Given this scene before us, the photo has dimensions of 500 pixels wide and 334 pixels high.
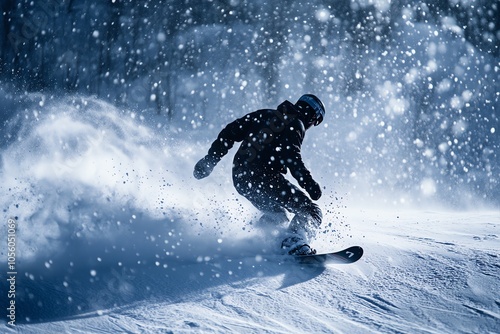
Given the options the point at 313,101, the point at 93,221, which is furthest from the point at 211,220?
the point at 313,101

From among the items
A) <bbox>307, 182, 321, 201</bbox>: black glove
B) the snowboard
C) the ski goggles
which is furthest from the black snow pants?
the ski goggles

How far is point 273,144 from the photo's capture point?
3.03 meters

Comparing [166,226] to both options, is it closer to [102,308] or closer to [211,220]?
[211,220]

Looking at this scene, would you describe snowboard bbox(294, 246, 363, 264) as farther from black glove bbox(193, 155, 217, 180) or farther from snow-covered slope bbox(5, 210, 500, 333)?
black glove bbox(193, 155, 217, 180)

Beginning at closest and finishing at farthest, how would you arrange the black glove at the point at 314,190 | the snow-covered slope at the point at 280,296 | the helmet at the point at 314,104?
1. the snow-covered slope at the point at 280,296
2. the black glove at the point at 314,190
3. the helmet at the point at 314,104

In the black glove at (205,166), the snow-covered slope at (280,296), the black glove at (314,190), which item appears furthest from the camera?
the black glove at (205,166)

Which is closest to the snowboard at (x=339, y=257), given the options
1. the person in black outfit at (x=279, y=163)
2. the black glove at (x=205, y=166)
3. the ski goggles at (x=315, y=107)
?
the person in black outfit at (x=279, y=163)

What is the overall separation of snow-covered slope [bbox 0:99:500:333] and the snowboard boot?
4.2 inches

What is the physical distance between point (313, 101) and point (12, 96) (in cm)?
1437

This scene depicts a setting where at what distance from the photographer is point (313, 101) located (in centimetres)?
323

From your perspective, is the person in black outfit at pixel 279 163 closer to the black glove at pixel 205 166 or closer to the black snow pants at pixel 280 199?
the black snow pants at pixel 280 199

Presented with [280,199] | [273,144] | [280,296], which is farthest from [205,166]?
[280,296]

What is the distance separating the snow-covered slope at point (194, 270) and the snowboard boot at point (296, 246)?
0.11 m

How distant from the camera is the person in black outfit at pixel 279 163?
2.84 m
